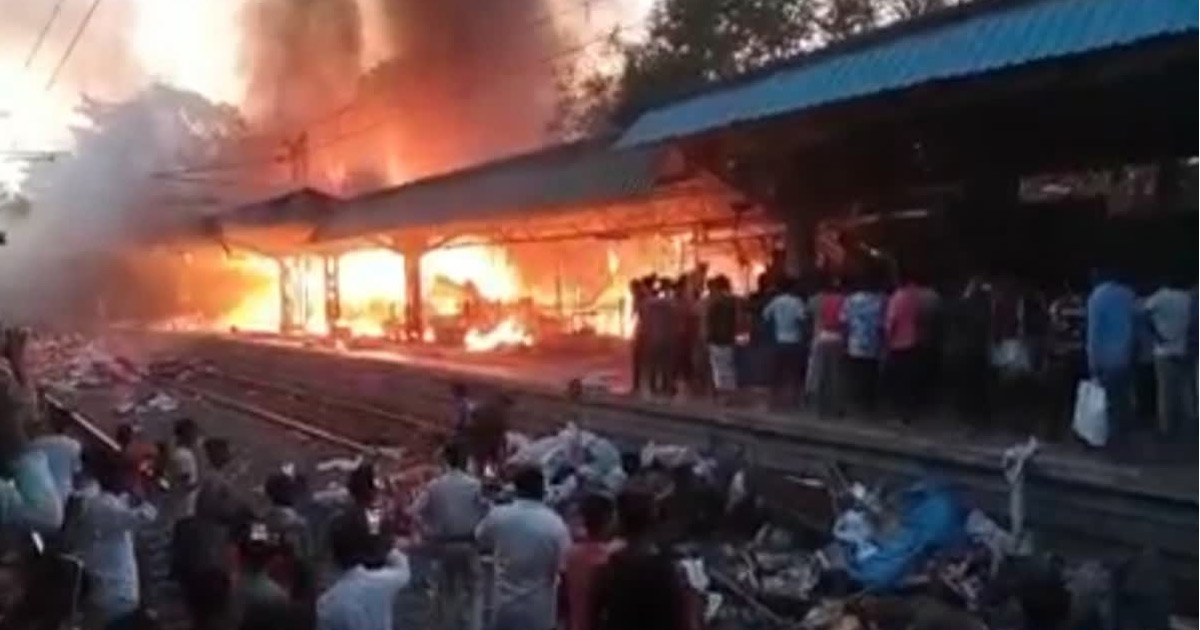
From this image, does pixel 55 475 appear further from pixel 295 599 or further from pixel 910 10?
pixel 910 10

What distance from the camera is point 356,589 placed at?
22.4 feet

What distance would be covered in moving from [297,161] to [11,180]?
16.3 m

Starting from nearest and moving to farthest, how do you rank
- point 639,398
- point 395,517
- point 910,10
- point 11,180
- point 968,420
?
point 395,517 < point 968,420 < point 639,398 < point 910,10 < point 11,180

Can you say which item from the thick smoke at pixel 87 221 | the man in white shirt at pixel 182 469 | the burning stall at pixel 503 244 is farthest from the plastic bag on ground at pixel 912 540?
the thick smoke at pixel 87 221

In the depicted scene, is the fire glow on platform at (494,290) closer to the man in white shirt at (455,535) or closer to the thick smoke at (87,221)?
the thick smoke at (87,221)

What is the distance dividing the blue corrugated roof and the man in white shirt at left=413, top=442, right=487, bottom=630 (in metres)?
5.15

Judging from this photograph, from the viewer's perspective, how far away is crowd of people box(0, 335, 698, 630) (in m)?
6.68

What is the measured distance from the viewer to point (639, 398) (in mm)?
18688

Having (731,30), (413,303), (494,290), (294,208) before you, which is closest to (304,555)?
(413,303)

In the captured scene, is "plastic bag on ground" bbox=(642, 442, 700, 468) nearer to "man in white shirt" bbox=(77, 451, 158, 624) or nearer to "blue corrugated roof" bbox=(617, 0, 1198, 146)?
"blue corrugated roof" bbox=(617, 0, 1198, 146)

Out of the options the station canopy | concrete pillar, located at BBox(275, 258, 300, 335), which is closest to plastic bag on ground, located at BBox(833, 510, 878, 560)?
the station canopy

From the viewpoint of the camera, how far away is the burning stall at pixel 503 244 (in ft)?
79.7

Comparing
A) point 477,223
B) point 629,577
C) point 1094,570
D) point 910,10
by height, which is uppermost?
point 910,10

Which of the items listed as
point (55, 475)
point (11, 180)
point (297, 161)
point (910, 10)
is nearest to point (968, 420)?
point (55, 475)
